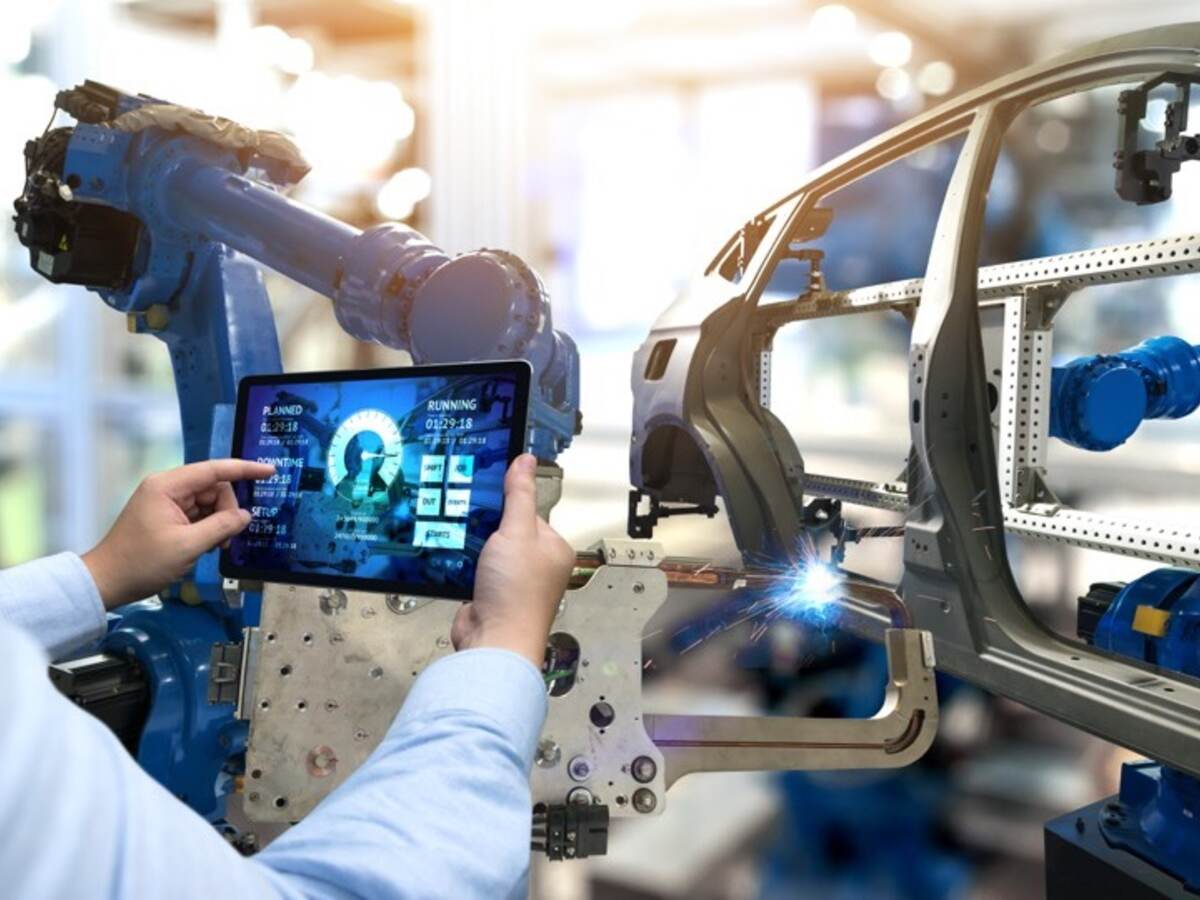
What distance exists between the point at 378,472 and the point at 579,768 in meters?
Result: 0.73

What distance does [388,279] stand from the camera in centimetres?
222

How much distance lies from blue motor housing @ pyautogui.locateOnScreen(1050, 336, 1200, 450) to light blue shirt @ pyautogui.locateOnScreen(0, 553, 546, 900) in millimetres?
2135

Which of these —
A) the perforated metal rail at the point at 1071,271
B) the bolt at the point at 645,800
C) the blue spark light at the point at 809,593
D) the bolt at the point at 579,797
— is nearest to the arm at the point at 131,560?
the bolt at the point at 579,797

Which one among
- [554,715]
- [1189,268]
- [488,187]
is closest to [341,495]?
[554,715]

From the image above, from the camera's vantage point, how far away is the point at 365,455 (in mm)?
1663

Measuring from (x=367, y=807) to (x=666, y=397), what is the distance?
9.61 feet

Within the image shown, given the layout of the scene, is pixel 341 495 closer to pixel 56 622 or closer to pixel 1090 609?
pixel 56 622

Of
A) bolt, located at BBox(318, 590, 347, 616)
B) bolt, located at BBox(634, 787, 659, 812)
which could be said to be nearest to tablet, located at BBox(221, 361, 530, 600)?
bolt, located at BBox(318, 590, 347, 616)

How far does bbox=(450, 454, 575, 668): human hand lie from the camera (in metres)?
1.16

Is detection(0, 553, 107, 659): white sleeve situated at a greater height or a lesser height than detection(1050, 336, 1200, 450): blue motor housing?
lesser

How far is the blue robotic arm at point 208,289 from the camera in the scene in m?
2.16

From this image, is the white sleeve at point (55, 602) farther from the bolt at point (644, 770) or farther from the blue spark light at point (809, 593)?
the blue spark light at point (809, 593)

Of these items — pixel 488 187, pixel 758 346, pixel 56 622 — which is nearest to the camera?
pixel 56 622

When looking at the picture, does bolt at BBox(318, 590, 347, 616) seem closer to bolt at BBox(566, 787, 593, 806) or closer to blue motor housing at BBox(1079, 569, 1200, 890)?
bolt at BBox(566, 787, 593, 806)
